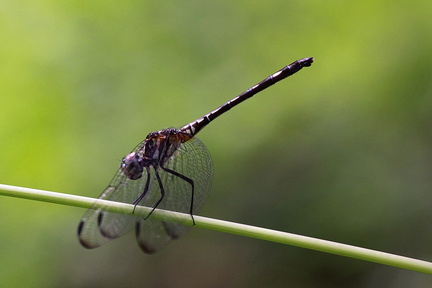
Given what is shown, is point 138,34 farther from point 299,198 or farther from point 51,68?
point 299,198

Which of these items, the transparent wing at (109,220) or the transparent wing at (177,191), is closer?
the transparent wing at (109,220)

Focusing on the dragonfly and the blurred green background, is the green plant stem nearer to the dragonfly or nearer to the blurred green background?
the dragonfly

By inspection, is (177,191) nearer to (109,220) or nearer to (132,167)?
(132,167)

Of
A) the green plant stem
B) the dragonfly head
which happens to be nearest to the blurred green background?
the dragonfly head

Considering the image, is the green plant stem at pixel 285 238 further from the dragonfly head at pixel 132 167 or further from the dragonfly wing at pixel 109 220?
the dragonfly head at pixel 132 167

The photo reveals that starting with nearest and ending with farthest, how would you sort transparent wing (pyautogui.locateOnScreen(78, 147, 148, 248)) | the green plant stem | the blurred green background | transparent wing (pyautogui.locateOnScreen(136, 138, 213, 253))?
the green plant stem → transparent wing (pyautogui.locateOnScreen(78, 147, 148, 248)) → transparent wing (pyautogui.locateOnScreen(136, 138, 213, 253)) → the blurred green background

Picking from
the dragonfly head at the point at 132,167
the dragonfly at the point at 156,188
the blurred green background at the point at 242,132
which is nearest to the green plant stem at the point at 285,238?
the dragonfly at the point at 156,188

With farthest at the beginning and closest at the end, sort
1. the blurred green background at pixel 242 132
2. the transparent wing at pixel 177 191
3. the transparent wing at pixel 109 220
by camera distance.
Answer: the blurred green background at pixel 242 132 < the transparent wing at pixel 177 191 < the transparent wing at pixel 109 220
